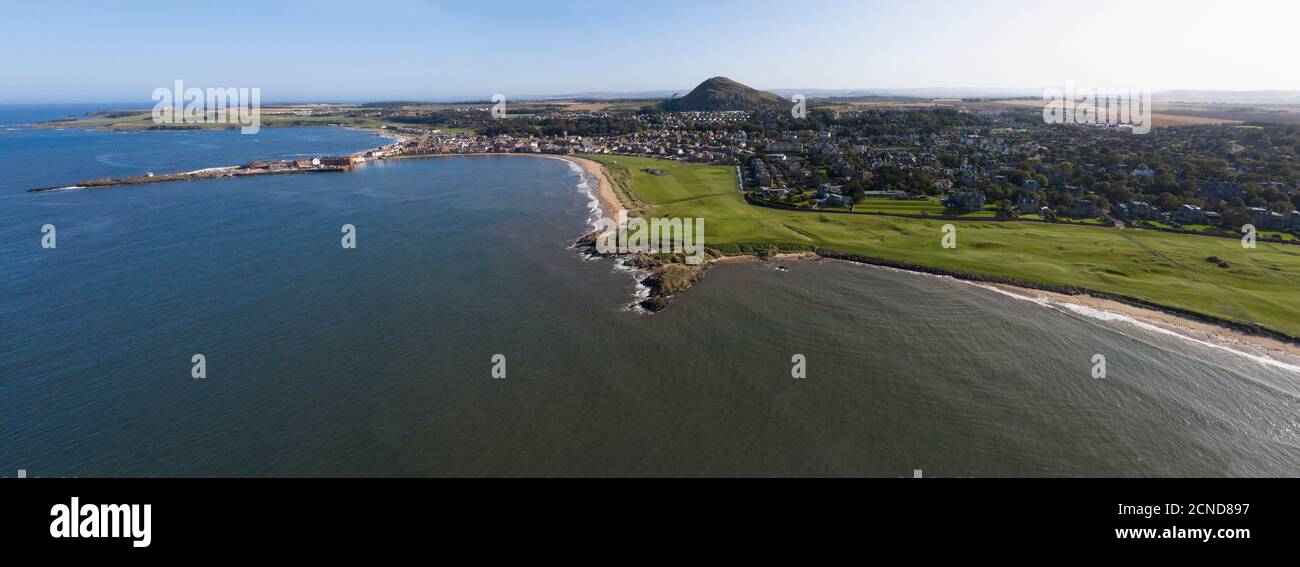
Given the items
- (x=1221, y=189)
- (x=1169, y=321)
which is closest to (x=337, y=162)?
(x=1169, y=321)

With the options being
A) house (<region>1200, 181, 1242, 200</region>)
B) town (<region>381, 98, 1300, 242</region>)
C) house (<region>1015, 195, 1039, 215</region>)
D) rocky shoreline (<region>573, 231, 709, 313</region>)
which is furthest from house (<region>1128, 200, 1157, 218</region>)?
rocky shoreline (<region>573, 231, 709, 313</region>)

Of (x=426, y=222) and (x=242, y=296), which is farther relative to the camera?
(x=426, y=222)

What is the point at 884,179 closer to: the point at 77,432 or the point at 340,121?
the point at 77,432

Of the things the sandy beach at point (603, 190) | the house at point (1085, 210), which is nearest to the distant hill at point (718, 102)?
the sandy beach at point (603, 190)

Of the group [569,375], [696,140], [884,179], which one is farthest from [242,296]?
[696,140]

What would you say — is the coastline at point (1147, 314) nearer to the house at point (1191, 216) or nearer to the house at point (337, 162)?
the house at point (1191, 216)

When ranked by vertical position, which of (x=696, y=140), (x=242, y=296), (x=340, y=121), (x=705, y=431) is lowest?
(x=705, y=431)
